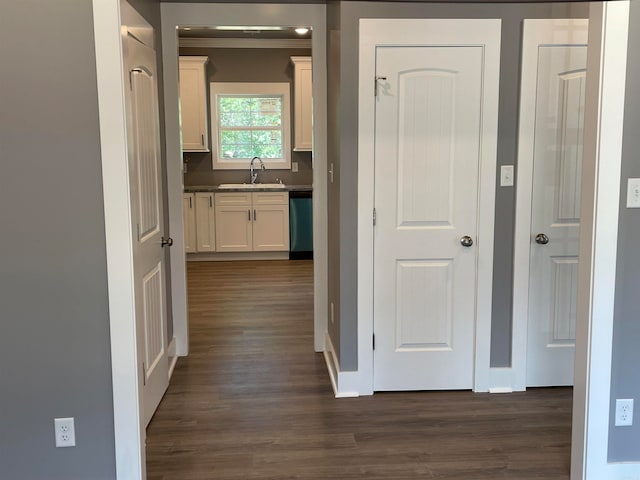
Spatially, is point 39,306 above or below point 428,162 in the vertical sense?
below

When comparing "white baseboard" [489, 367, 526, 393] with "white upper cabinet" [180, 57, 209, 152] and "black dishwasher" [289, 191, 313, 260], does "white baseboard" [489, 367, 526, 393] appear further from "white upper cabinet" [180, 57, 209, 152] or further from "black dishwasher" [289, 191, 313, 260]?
"white upper cabinet" [180, 57, 209, 152]

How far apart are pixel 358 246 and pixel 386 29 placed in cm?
120

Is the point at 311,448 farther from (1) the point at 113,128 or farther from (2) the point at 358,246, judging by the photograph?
(1) the point at 113,128

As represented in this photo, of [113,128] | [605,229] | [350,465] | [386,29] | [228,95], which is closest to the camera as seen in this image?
[113,128]

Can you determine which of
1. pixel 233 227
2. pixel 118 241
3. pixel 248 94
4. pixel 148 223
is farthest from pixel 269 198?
pixel 118 241

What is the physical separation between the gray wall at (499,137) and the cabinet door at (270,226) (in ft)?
13.8

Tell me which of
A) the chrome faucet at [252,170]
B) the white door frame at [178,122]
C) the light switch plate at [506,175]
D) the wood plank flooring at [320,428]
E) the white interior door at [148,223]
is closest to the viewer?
the wood plank flooring at [320,428]

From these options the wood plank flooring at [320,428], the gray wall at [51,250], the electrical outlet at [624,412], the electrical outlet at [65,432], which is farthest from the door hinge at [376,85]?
the electrical outlet at [65,432]

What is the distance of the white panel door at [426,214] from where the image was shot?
129 inches

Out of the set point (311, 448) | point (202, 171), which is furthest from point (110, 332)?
point (202, 171)

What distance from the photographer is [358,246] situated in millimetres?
3371

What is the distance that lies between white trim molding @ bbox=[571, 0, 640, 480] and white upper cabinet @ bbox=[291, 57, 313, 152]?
561cm

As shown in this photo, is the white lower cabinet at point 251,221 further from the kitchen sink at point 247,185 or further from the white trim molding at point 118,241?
the white trim molding at point 118,241

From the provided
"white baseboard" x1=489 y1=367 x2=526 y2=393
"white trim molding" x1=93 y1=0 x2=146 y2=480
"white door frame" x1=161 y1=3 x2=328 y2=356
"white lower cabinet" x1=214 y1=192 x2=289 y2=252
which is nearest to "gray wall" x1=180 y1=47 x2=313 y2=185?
"white lower cabinet" x1=214 y1=192 x2=289 y2=252
